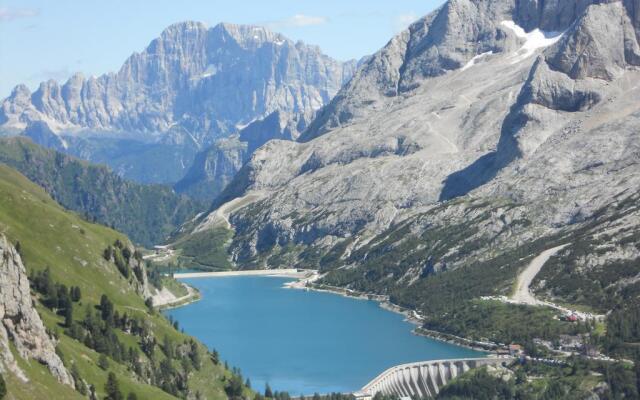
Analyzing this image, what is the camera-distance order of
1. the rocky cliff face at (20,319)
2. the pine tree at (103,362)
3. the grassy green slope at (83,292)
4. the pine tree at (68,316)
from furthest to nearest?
the pine tree at (68,316) < the pine tree at (103,362) < the grassy green slope at (83,292) < the rocky cliff face at (20,319)

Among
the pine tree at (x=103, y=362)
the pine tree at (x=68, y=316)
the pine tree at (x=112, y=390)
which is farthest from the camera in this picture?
the pine tree at (x=68, y=316)

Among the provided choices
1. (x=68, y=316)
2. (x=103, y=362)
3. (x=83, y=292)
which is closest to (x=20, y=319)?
(x=103, y=362)

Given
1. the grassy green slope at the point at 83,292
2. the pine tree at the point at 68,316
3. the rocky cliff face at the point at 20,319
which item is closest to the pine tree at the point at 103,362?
the grassy green slope at the point at 83,292

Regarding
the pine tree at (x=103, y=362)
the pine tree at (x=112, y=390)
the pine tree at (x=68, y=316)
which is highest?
the pine tree at (x=68, y=316)

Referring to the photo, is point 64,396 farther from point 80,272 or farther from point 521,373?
point 521,373

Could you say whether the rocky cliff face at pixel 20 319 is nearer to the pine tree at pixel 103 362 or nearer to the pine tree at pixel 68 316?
the pine tree at pixel 103 362

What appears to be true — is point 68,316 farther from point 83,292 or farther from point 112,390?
point 112,390

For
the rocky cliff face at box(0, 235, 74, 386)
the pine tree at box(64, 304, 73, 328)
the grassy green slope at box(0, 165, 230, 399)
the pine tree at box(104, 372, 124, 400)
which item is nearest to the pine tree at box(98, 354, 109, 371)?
the grassy green slope at box(0, 165, 230, 399)

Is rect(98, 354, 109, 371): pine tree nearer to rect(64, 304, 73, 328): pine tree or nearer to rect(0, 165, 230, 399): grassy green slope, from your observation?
rect(0, 165, 230, 399): grassy green slope

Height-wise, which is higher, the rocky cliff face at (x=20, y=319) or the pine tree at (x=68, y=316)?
the rocky cliff face at (x=20, y=319)
